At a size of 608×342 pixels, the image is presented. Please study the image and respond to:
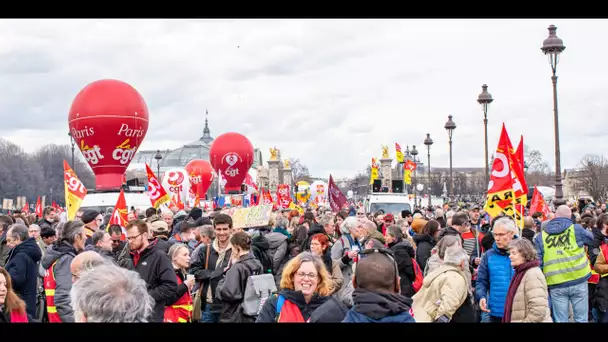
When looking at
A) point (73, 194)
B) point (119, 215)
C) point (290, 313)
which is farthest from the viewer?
point (73, 194)

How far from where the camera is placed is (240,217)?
11070mm

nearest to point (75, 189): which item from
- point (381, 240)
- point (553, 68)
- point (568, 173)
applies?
point (381, 240)

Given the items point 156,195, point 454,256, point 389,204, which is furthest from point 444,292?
point 389,204

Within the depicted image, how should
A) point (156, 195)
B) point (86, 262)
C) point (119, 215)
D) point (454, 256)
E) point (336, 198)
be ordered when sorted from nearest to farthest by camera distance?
1. point (86, 262)
2. point (454, 256)
3. point (119, 215)
4. point (336, 198)
5. point (156, 195)

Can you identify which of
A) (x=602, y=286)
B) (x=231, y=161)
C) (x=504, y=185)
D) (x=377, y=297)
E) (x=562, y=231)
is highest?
(x=231, y=161)

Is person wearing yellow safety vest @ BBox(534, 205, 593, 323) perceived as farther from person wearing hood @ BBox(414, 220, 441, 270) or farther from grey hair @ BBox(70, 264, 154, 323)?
grey hair @ BBox(70, 264, 154, 323)

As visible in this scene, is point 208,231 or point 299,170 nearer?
point 208,231

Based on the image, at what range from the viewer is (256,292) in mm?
7027

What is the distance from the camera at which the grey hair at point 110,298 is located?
3.75m

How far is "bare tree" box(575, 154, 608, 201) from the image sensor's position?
64969 mm

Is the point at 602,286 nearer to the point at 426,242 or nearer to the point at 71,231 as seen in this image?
the point at 426,242

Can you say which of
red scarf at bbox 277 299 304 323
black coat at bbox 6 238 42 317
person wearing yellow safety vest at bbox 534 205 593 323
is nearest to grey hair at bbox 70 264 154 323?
red scarf at bbox 277 299 304 323

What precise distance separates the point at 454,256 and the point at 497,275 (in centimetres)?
123
